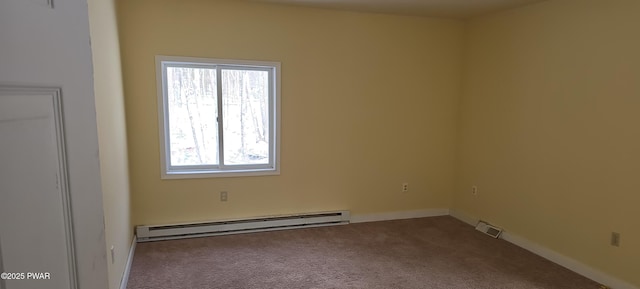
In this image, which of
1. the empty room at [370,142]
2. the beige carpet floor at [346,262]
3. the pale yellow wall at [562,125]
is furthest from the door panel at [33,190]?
the pale yellow wall at [562,125]

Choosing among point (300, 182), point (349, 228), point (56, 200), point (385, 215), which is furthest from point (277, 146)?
point (56, 200)

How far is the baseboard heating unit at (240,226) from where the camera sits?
3.37m

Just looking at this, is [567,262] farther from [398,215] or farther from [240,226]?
[240,226]

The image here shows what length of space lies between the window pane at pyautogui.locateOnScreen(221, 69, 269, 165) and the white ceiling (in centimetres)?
81

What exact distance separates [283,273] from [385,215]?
68.7 inches

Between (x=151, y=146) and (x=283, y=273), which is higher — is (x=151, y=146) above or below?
above

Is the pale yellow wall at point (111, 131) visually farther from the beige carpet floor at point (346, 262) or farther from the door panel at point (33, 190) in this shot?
the door panel at point (33, 190)

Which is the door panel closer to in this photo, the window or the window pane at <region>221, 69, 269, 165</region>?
the window

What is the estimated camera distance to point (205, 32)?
3.30 m

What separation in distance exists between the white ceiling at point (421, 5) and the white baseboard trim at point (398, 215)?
2.29 metres

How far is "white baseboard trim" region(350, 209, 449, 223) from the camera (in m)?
4.05

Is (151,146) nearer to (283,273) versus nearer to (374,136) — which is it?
(283,273)

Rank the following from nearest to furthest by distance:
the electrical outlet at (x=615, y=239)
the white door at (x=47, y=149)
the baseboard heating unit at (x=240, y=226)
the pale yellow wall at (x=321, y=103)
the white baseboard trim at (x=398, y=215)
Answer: the white door at (x=47, y=149), the electrical outlet at (x=615, y=239), the pale yellow wall at (x=321, y=103), the baseboard heating unit at (x=240, y=226), the white baseboard trim at (x=398, y=215)

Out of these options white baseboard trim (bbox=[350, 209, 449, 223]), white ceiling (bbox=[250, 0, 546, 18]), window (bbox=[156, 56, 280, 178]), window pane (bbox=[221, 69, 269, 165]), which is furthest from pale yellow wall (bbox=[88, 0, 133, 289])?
white baseboard trim (bbox=[350, 209, 449, 223])
